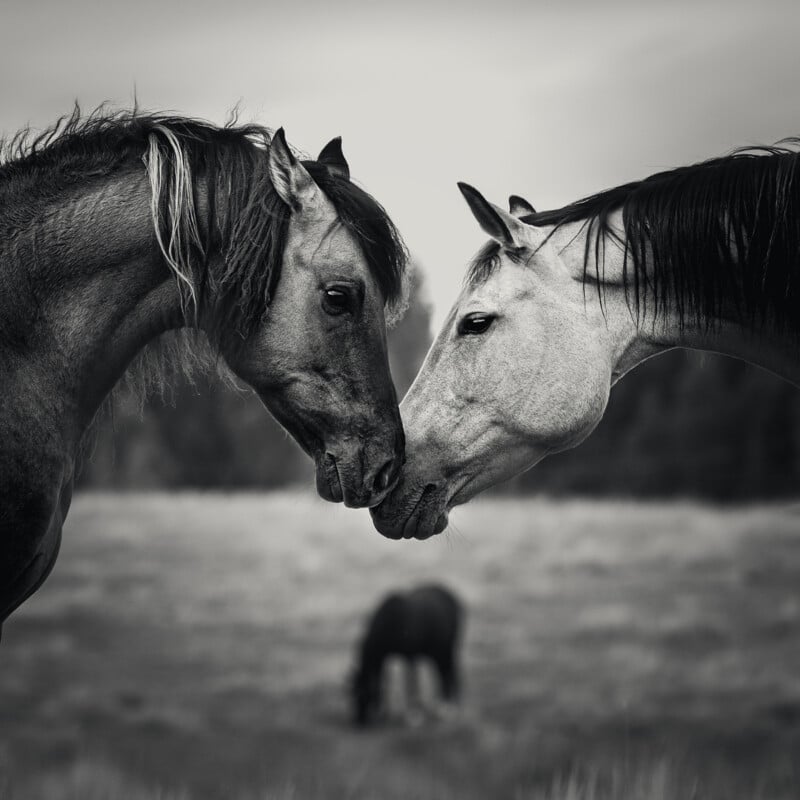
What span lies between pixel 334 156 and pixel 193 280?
0.84 m

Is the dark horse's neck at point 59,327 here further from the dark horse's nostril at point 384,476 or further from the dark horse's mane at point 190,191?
the dark horse's nostril at point 384,476

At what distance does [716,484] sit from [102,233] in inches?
1062

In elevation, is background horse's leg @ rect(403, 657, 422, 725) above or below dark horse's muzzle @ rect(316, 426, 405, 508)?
below

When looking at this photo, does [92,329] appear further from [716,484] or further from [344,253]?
[716,484]

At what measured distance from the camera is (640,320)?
11.4 ft

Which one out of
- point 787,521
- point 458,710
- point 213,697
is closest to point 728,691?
point 458,710

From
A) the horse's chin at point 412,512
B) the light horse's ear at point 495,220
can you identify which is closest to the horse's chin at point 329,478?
the horse's chin at point 412,512

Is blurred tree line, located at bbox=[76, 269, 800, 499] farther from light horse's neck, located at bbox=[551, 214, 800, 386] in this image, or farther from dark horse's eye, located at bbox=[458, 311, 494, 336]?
light horse's neck, located at bbox=[551, 214, 800, 386]

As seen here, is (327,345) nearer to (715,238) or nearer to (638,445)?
(715,238)

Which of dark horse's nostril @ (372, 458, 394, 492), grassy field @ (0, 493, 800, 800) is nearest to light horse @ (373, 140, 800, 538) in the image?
dark horse's nostril @ (372, 458, 394, 492)

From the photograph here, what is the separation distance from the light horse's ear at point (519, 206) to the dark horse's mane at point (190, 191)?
0.87 metres

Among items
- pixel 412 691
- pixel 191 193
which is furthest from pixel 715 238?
pixel 412 691

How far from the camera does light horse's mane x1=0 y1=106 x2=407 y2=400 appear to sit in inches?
124

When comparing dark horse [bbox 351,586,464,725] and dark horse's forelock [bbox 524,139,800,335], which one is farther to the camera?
dark horse [bbox 351,586,464,725]
